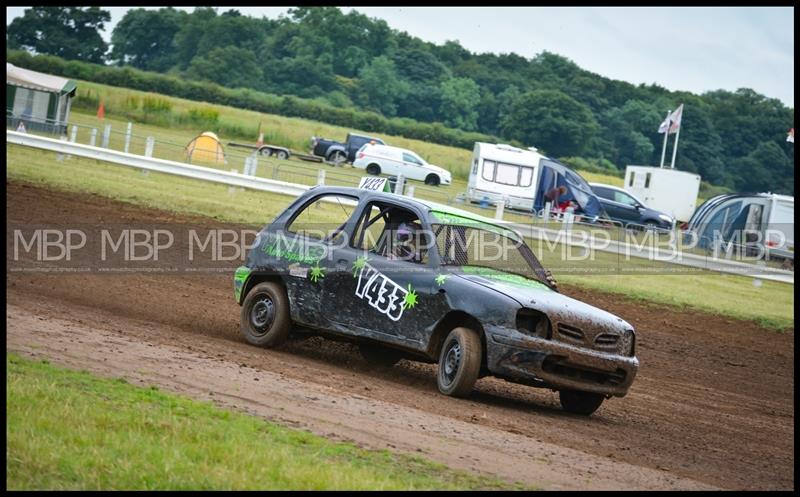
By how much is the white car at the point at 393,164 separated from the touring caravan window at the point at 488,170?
596 cm

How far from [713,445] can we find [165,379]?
4.21 meters

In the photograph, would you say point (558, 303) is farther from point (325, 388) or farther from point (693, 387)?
point (693, 387)

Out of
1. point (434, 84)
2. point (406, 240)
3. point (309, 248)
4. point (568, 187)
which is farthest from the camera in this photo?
point (434, 84)

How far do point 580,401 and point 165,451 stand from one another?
185 inches

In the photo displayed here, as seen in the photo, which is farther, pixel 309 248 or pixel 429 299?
pixel 309 248

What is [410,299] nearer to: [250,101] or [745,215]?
[745,215]

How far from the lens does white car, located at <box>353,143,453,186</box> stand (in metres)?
48.0

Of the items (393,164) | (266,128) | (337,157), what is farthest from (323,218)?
(266,128)

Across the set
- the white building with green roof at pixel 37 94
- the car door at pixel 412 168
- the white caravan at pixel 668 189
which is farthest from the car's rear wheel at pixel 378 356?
the white caravan at pixel 668 189

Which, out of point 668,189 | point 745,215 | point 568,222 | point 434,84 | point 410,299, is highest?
point 434,84

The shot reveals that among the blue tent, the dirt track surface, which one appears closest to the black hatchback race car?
the dirt track surface

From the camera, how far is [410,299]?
9531 mm

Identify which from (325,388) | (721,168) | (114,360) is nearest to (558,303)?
(325,388)

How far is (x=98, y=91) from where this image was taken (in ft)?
200
